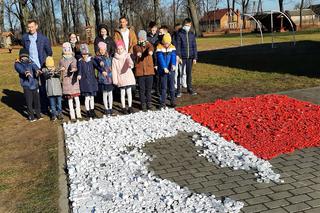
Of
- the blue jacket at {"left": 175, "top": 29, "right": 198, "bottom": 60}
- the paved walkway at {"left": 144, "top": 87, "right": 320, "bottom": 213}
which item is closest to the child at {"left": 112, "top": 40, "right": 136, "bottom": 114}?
the blue jacket at {"left": 175, "top": 29, "right": 198, "bottom": 60}

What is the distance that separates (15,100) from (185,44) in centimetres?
600

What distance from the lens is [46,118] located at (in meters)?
10.5

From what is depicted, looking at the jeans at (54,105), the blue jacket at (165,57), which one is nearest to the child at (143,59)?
the blue jacket at (165,57)

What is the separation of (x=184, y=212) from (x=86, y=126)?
481cm

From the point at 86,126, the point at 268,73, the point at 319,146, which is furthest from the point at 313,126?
the point at 268,73

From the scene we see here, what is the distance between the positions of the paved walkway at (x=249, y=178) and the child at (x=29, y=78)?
4.00m

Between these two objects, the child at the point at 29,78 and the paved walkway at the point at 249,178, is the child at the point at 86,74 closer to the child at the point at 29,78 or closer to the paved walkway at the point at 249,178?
the child at the point at 29,78

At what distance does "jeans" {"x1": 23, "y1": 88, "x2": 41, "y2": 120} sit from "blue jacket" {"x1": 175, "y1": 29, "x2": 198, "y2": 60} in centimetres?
383

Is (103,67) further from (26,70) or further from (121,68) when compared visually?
(26,70)

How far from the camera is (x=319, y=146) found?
22.6 ft

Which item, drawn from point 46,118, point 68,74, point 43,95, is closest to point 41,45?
point 68,74

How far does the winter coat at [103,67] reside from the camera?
970 centimetres

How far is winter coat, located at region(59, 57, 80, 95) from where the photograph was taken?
9.71 metres

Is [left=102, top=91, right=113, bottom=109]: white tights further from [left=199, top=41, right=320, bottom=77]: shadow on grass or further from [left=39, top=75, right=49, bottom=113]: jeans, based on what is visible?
[left=199, top=41, right=320, bottom=77]: shadow on grass
